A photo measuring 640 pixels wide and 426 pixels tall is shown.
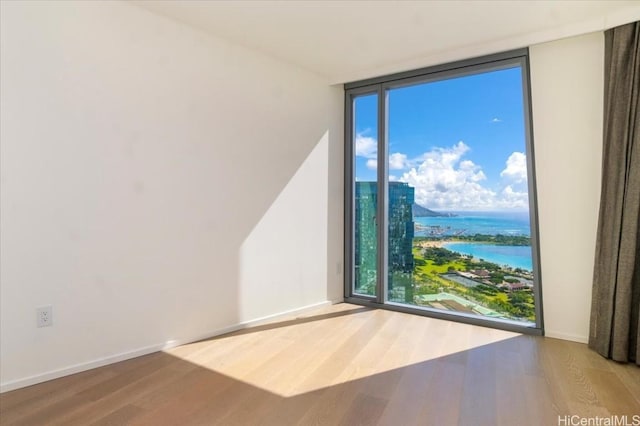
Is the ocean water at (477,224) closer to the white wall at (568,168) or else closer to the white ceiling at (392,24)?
the white wall at (568,168)

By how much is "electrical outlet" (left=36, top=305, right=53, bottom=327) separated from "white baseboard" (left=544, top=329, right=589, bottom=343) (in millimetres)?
3518

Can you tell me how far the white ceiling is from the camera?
237 centimetres

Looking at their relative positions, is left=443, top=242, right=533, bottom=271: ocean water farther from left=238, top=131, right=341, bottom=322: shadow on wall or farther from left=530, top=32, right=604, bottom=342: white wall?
left=238, top=131, right=341, bottom=322: shadow on wall

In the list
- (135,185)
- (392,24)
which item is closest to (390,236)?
(392,24)

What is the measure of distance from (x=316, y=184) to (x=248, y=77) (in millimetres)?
1207

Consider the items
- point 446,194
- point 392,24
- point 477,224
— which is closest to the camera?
point 392,24

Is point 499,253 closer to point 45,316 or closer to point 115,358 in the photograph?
point 115,358

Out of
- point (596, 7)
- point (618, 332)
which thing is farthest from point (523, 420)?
point (596, 7)

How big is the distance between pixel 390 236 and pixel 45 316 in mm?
2892

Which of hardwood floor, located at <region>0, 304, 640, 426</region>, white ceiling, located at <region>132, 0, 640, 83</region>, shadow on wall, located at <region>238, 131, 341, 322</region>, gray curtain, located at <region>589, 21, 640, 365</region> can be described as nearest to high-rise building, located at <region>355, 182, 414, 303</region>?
shadow on wall, located at <region>238, 131, 341, 322</region>

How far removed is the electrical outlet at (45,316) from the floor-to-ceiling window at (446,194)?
262 centimetres

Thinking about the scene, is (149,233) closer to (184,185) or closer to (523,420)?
(184,185)

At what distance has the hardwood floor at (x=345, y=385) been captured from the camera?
5.68ft

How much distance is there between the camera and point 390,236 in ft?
12.0
